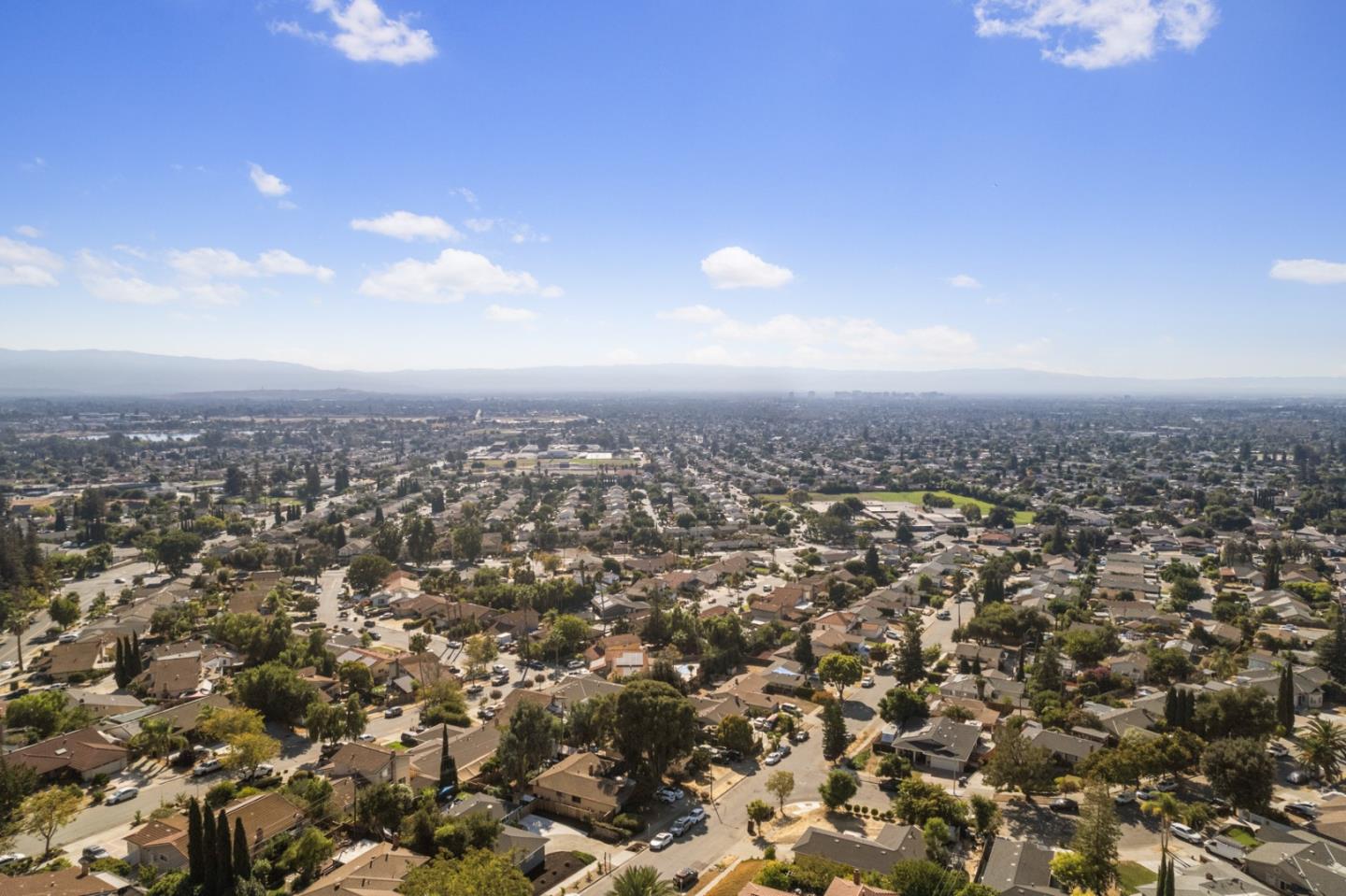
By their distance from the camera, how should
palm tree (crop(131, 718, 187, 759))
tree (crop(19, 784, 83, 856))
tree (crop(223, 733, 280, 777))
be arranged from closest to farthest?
tree (crop(19, 784, 83, 856)) < tree (crop(223, 733, 280, 777)) < palm tree (crop(131, 718, 187, 759))

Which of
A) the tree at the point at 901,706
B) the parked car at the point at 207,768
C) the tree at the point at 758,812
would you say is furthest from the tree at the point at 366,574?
the tree at the point at 758,812

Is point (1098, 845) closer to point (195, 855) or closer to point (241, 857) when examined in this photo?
point (241, 857)

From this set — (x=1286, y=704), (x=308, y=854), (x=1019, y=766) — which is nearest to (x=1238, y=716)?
(x=1286, y=704)

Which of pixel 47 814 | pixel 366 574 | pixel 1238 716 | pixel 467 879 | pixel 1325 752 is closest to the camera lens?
pixel 467 879

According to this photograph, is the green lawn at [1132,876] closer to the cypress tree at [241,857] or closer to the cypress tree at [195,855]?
the cypress tree at [241,857]

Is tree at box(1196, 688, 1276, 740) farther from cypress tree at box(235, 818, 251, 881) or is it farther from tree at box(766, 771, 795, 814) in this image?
cypress tree at box(235, 818, 251, 881)

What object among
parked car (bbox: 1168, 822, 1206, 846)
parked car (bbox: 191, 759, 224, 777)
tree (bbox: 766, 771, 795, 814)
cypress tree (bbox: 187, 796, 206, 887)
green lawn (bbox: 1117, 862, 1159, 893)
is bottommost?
parked car (bbox: 191, 759, 224, 777)

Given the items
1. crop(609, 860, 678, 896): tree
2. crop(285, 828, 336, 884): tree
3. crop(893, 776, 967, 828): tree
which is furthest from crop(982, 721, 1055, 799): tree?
crop(285, 828, 336, 884): tree
